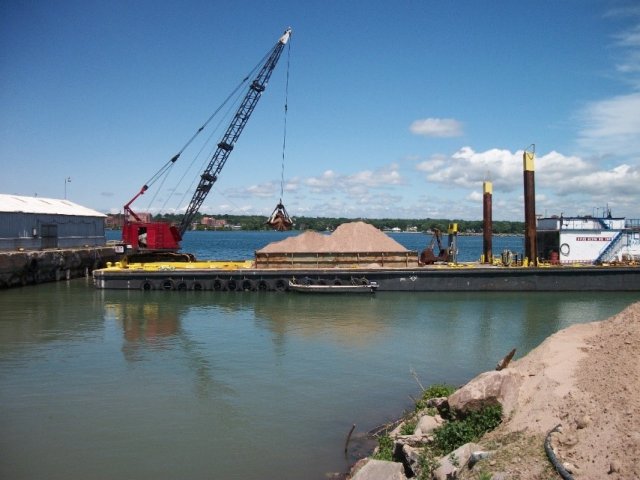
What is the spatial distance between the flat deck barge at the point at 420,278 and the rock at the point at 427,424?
24137 mm

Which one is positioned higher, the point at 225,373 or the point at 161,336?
the point at 161,336

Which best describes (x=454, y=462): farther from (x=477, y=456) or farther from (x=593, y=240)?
(x=593, y=240)

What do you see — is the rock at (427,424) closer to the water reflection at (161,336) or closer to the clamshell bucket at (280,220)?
the water reflection at (161,336)

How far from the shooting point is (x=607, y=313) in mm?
26719

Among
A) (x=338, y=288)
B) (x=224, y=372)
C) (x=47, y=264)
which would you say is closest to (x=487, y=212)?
(x=338, y=288)

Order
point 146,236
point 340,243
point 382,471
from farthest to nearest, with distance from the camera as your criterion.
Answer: point 146,236
point 340,243
point 382,471

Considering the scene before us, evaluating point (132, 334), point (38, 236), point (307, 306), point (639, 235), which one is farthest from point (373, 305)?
point (38, 236)

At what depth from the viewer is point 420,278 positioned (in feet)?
110

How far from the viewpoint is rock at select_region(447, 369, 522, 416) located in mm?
8336

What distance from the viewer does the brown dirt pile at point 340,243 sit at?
34.8m

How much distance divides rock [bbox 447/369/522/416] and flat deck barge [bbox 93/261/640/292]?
80.5 ft

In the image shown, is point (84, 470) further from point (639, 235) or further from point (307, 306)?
point (639, 235)

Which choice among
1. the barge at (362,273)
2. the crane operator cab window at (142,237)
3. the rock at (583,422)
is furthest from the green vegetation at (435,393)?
the crane operator cab window at (142,237)

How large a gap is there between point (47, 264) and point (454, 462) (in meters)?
37.9
